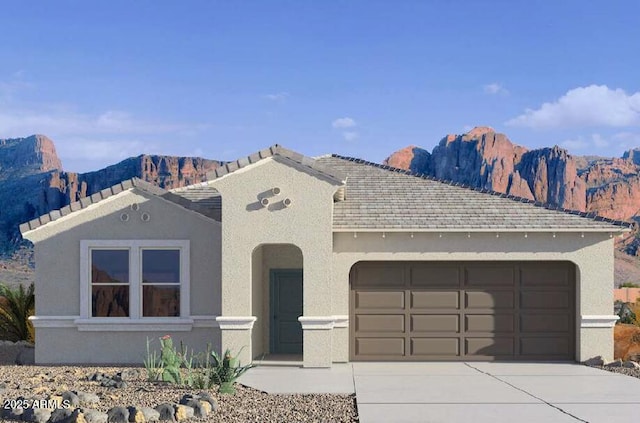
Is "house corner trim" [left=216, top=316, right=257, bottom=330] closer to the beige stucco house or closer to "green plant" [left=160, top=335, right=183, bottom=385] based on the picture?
the beige stucco house

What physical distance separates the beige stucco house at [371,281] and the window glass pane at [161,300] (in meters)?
0.03

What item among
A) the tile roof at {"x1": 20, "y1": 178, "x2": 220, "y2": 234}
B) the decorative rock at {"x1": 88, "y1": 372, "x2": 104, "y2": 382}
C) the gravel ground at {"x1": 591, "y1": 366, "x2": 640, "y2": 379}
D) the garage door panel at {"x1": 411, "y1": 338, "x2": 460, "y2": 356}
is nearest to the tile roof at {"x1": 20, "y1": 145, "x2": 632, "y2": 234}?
the tile roof at {"x1": 20, "y1": 178, "x2": 220, "y2": 234}

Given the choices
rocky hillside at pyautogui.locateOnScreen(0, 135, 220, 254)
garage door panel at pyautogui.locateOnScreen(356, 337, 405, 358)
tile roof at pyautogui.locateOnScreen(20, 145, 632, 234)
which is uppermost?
rocky hillside at pyautogui.locateOnScreen(0, 135, 220, 254)

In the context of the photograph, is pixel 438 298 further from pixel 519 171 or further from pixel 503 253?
pixel 519 171

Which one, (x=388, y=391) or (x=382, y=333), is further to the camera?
(x=382, y=333)

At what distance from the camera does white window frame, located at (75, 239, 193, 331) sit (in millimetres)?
17844

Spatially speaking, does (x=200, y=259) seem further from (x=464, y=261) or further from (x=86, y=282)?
(x=464, y=261)

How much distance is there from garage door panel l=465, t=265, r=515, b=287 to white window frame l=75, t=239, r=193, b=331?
6.21 m

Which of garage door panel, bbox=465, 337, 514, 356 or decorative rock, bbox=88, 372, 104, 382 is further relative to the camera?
garage door panel, bbox=465, 337, 514, 356

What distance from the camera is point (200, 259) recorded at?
17922mm

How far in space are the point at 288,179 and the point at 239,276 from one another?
2227 mm

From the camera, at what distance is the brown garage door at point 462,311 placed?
1797 centimetres

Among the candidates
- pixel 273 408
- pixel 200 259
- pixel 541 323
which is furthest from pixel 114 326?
pixel 541 323

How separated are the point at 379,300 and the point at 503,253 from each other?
2883mm
